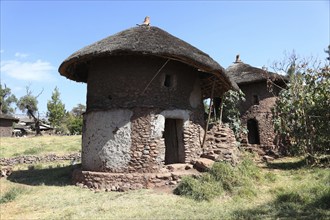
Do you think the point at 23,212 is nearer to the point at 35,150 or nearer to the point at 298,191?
the point at 298,191

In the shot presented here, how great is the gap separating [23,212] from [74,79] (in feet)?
22.0

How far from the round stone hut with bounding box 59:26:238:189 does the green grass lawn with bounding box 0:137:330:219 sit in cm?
130

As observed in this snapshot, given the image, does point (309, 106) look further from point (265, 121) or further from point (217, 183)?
point (265, 121)

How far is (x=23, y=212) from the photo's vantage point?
7.11 meters

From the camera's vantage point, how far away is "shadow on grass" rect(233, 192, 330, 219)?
6.23 meters

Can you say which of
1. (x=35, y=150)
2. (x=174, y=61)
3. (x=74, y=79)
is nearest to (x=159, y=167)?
(x=174, y=61)

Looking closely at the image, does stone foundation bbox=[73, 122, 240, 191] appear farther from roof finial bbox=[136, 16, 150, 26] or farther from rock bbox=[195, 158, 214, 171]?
roof finial bbox=[136, 16, 150, 26]

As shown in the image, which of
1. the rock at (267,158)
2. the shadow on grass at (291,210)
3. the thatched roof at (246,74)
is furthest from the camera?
the thatched roof at (246,74)

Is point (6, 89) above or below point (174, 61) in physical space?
above

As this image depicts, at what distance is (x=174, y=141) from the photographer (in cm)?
1128

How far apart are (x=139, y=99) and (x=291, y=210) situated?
549 centimetres

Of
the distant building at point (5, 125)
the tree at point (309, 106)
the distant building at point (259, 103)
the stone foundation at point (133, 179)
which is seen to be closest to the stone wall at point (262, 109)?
the distant building at point (259, 103)

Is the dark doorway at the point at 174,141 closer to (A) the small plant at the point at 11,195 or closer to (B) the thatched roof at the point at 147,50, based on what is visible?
Answer: (B) the thatched roof at the point at 147,50

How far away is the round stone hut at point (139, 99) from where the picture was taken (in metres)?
9.40
